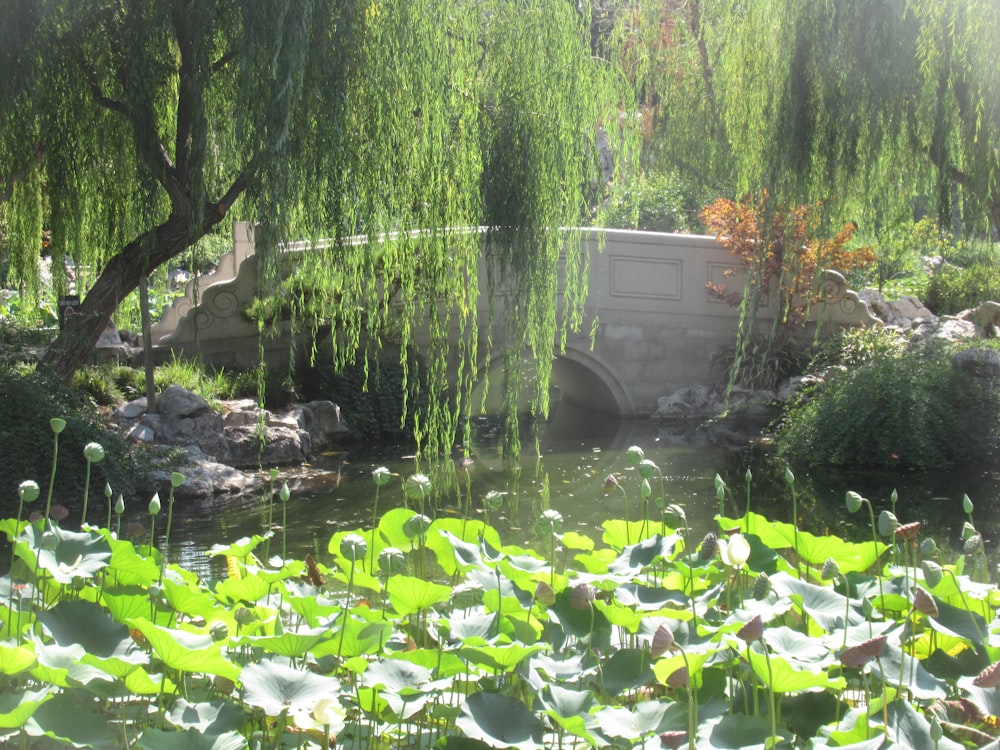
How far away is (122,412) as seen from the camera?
33.7ft

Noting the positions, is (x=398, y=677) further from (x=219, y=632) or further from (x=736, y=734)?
(x=736, y=734)

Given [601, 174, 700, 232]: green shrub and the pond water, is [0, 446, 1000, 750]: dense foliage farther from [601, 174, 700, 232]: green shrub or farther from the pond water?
[601, 174, 700, 232]: green shrub

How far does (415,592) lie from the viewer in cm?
208

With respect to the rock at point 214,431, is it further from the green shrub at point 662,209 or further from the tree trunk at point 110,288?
the green shrub at point 662,209

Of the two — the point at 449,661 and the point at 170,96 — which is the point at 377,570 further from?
the point at 170,96

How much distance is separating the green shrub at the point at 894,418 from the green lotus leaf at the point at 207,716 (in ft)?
29.0

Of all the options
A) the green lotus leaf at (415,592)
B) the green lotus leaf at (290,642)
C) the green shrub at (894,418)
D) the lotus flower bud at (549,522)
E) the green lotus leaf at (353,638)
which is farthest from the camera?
the green shrub at (894,418)

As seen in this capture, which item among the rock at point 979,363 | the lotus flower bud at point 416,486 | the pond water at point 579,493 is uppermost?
the lotus flower bud at point 416,486

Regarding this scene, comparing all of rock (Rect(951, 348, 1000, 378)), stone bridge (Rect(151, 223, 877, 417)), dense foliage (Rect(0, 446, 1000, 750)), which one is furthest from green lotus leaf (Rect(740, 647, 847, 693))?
stone bridge (Rect(151, 223, 877, 417))

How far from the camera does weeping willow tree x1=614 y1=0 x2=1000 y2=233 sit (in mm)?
6633

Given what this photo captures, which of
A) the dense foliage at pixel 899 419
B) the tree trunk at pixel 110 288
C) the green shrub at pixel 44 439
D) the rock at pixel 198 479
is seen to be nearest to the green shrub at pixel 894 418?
the dense foliage at pixel 899 419

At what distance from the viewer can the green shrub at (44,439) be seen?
7.21 m

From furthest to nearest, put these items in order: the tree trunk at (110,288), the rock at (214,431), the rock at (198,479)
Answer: the rock at (214,431), the rock at (198,479), the tree trunk at (110,288)

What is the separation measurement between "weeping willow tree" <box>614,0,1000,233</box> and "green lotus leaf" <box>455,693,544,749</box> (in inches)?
215
